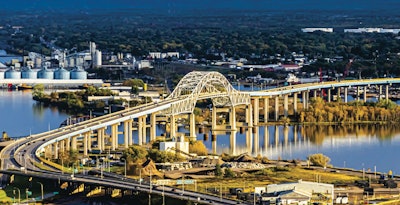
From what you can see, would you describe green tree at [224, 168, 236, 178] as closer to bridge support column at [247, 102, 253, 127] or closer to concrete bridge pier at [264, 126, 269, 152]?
concrete bridge pier at [264, 126, 269, 152]

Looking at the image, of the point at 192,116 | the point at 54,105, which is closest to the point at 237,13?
the point at 54,105

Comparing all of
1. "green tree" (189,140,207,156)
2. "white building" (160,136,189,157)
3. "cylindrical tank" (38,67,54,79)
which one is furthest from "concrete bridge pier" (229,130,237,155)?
"cylindrical tank" (38,67,54,79)

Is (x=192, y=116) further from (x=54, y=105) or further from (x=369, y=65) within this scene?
(x=369, y=65)

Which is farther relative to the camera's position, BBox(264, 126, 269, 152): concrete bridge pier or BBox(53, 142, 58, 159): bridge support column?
BBox(264, 126, 269, 152): concrete bridge pier

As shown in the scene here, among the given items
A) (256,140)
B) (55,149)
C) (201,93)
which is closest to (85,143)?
(55,149)

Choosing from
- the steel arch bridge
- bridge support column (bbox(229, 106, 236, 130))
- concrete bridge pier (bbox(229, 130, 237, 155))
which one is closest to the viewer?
concrete bridge pier (bbox(229, 130, 237, 155))

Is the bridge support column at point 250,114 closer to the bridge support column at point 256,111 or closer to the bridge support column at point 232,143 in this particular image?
the bridge support column at point 256,111

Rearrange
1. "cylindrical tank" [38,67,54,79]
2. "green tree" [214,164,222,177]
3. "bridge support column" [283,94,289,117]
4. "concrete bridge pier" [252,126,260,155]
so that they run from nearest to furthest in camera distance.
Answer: "green tree" [214,164,222,177] → "concrete bridge pier" [252,126,260,155] → "bridge support column" [283,94,289,117] → "cylindrical tank" [38,67,54,79]
